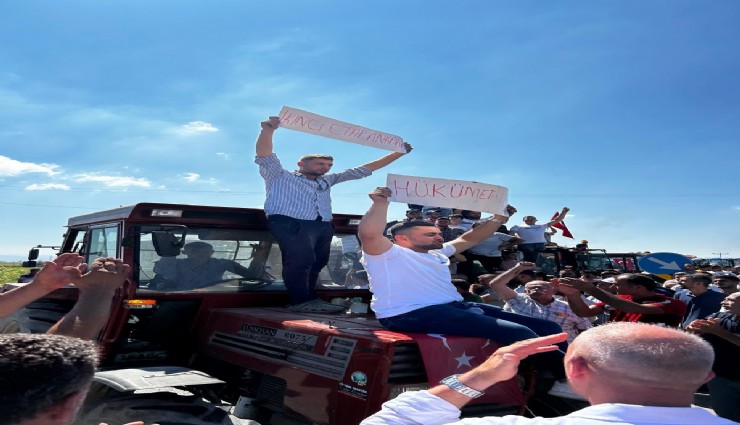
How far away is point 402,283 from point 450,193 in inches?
47.7

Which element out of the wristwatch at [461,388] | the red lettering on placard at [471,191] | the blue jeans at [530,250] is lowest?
the wristwatch at [461,388]

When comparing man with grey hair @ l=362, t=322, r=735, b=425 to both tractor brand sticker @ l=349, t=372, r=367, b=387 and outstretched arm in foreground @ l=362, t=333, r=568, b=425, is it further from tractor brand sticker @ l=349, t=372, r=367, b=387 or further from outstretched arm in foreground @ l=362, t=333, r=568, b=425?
tractor brand sticker @ l=349, t=372, r=367, b=387

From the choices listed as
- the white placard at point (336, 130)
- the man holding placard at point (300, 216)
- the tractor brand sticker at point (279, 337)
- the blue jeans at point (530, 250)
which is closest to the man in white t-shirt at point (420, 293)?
the tractor brand sticker at point (279, 337)

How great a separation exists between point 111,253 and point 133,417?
1913 millimetres

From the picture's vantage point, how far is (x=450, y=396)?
2037 millimetres

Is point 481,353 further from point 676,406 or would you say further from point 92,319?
point 92,319

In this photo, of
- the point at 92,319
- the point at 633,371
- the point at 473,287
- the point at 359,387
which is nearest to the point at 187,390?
the point at 92,319

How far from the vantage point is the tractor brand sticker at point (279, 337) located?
12.5 feet

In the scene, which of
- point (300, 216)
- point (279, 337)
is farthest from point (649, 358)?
point (300, 216)

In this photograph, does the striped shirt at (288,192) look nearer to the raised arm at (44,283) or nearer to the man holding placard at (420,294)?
the man holding placard at (420,294)

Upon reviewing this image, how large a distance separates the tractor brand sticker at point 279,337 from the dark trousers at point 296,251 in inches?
24.9

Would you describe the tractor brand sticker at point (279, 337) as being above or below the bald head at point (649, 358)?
below

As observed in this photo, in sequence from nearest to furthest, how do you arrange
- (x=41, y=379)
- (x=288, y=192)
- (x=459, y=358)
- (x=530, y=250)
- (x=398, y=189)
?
(x=41, y=379)
(x=459, y=358)
(x=398, y=189)
(x=288, y=192)
(x=530, y=250)

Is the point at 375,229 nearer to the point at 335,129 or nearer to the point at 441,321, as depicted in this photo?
the point at 441,321
